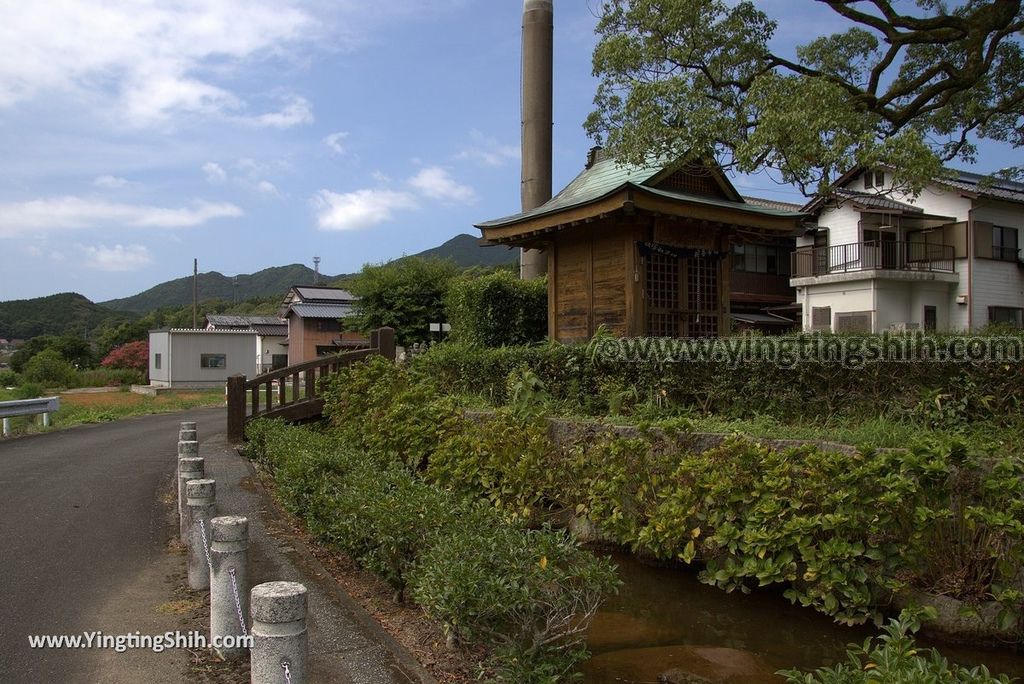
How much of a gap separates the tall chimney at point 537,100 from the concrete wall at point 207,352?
2366 cm

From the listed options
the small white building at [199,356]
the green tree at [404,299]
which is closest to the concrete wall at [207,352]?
the small white building at [199,356]

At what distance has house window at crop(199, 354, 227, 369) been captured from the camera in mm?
38094

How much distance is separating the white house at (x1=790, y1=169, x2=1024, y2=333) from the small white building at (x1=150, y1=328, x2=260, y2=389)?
1158 inches

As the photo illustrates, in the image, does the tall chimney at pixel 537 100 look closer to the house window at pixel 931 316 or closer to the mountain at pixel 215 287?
the house window at pixel 931 316

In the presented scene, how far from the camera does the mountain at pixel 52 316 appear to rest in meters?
87.2

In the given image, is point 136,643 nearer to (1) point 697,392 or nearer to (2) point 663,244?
(1) point 697,392

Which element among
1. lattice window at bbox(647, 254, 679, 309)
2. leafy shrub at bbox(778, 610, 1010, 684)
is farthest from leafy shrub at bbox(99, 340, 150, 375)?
leafy shrub at bbox(778, 610, 1010, 684)

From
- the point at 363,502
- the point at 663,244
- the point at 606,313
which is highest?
the point at 663,244

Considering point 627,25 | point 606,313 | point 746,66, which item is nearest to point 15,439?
point 606,313

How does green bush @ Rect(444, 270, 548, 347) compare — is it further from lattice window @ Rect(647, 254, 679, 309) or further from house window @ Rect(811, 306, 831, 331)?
house window @ Rect(811, 306, 831, 331)

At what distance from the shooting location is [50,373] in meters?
40.2

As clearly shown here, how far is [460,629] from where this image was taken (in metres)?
4.07

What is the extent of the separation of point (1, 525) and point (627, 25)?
1188 centimetres

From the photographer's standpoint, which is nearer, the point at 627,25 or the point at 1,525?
the point at 1,525
